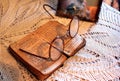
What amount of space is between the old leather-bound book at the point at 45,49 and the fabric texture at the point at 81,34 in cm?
3

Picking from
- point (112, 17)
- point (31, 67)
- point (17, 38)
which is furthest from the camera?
point (112, 17)

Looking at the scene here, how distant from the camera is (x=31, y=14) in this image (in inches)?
31.9

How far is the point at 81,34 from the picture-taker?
0.75 m

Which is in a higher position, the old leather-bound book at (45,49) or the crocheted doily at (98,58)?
the old leather-bound book at (45,49)

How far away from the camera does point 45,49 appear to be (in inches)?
25.5

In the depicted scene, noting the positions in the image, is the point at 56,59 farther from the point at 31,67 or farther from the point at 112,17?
the point at 112,17

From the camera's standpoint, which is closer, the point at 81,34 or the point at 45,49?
the point at 45,49

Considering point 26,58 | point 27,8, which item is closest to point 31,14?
point 27,8

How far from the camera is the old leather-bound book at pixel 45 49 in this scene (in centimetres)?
61

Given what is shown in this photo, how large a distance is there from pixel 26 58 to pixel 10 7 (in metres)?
0.28

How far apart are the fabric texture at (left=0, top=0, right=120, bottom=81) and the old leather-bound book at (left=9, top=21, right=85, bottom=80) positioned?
0.08ft

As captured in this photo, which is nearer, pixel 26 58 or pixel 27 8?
pixel 26 58

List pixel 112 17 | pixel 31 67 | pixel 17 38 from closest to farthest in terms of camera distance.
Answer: pixel 31 67
pixel 17 38
pixel 112 17

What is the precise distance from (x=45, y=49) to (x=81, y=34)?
0.16m
